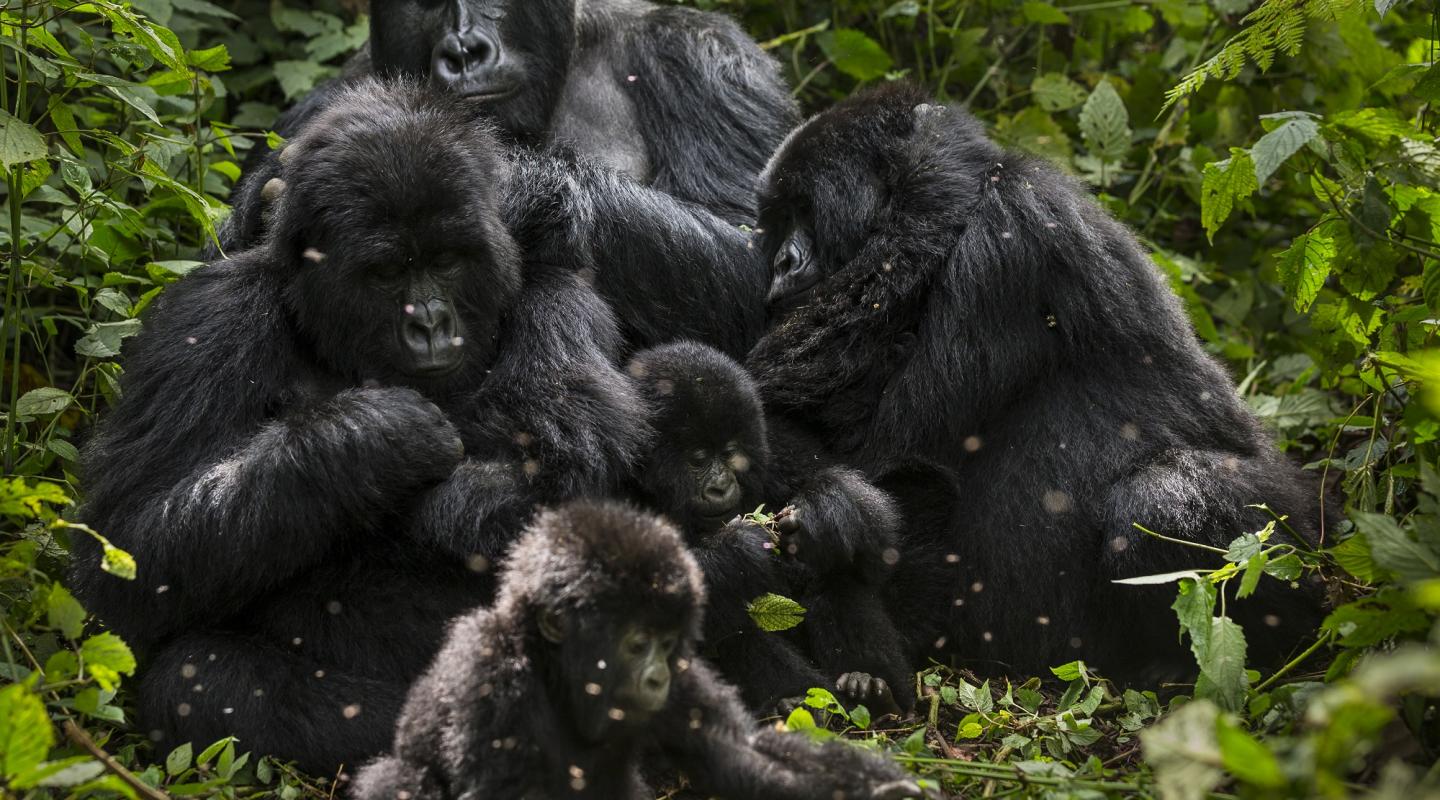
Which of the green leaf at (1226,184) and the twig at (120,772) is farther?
the green leaf at (1226,184)

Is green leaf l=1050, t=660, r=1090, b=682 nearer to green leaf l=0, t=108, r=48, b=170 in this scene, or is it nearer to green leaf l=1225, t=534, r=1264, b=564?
green leaf l=1225, t=534, r=1264, b=564

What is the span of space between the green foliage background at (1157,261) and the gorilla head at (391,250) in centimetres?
48

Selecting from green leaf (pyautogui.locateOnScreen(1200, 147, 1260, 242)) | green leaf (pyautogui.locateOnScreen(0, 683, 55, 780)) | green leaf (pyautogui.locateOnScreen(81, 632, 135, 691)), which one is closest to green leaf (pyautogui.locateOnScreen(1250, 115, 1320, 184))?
green leaf (pyautogui.locateOnScreen(1200, 147, 1260, 242))

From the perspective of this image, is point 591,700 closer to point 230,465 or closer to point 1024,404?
point 230,465

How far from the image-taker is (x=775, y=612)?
11.9ft

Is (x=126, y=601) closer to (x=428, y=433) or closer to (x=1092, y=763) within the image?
(x=428, y=433)

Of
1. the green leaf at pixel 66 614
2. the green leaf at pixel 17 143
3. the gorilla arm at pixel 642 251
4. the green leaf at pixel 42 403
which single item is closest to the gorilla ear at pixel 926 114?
the gorilla arm at pixel 642 251

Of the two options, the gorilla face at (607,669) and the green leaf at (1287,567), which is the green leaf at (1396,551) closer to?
the green leaf at (1287,567)

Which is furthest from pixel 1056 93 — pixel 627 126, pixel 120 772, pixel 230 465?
pixel 120 772

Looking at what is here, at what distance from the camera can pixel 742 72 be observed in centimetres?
516

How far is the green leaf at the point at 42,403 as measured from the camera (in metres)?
4.10

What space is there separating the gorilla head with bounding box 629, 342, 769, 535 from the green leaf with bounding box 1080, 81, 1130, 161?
102 inches

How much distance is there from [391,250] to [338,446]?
0.48m

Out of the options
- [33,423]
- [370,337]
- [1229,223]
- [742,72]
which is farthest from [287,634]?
[1229,223]
